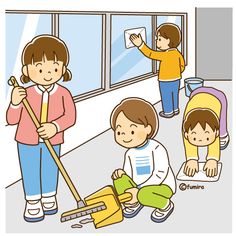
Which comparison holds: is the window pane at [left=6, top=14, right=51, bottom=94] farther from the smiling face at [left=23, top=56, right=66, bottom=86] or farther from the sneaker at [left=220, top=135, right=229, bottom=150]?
the sneaker at [left=220, top=135, right=229, bottom=150]

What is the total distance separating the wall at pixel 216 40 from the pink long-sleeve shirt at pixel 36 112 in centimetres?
69

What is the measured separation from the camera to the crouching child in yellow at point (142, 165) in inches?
124

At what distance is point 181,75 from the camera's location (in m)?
3.33

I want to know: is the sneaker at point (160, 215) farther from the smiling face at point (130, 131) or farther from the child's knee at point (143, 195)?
the smiling face at point (130, 131)

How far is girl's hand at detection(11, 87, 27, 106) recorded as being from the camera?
123 inches

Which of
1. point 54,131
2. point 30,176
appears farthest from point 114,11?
point 30,176

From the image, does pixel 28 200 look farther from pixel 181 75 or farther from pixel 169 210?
pixel 181 75

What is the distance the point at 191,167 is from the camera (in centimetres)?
327

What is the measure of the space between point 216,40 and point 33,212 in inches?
47.5

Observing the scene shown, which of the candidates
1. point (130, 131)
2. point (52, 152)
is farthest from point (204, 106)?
point (52, 152)

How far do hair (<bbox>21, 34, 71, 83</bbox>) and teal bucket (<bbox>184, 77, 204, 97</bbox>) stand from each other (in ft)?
1.86

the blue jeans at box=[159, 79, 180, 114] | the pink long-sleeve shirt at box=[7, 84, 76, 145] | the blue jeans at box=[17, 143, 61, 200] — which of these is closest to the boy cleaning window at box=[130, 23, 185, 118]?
the blue jeans at box=[159, 79, 180, 114]

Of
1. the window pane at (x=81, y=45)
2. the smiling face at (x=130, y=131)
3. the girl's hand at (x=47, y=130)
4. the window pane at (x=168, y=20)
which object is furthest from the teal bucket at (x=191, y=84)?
the girl's hand at (x=47, y=130)

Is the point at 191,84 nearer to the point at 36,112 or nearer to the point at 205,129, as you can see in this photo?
the point at 205,129
